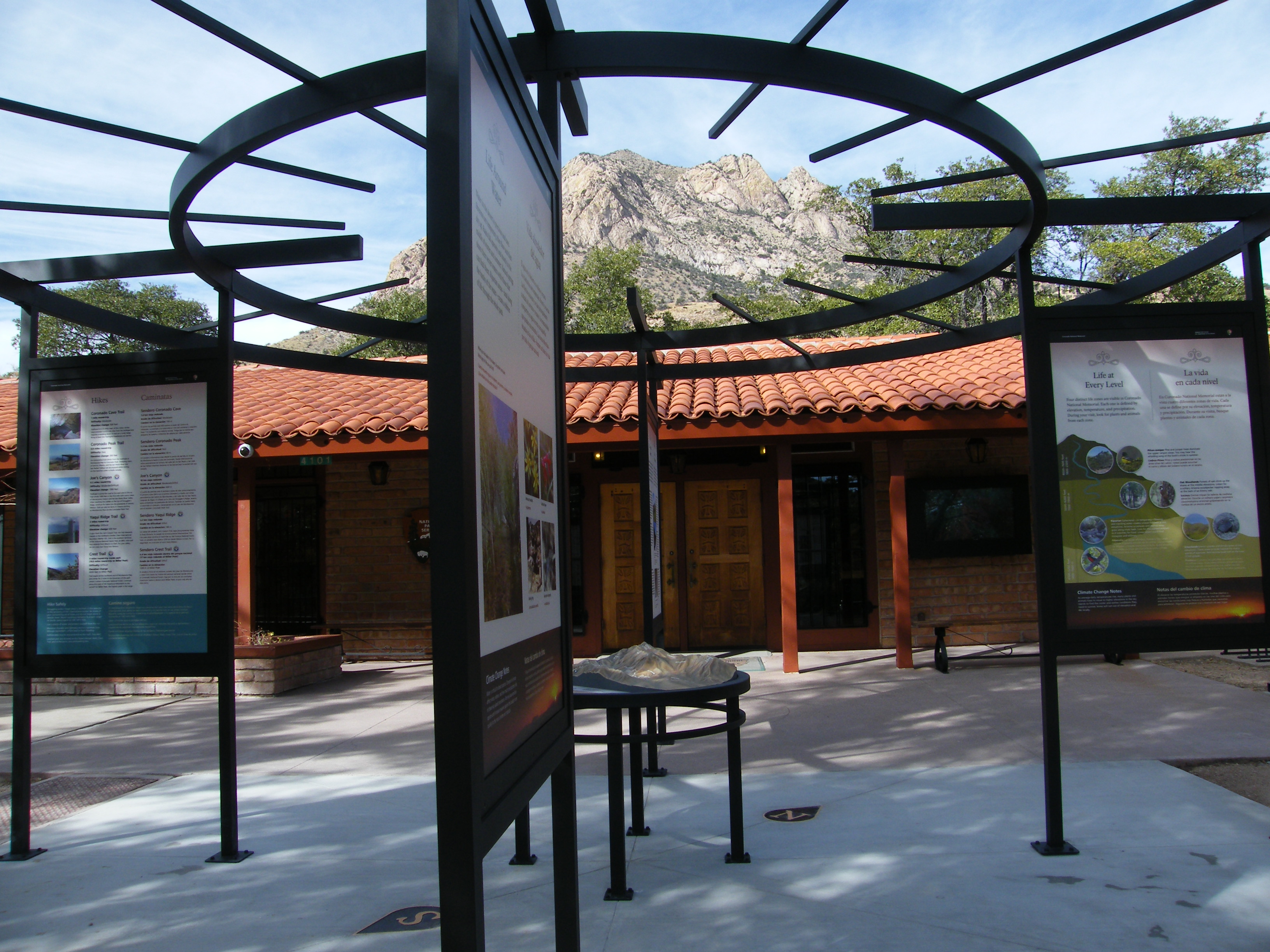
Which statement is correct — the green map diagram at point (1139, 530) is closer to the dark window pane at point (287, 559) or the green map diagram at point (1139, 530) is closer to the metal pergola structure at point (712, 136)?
the metal pergola structure at point (712, 136)

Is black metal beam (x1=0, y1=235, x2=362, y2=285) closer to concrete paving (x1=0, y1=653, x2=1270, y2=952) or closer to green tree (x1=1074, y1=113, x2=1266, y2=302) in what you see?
concrete paving (x1=0, y1=653, x2=1270, y2=952)

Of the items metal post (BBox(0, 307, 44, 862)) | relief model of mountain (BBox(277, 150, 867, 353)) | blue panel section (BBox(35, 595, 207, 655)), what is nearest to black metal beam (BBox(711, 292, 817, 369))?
blue panel section (BBox(35, 595, 207, 655))

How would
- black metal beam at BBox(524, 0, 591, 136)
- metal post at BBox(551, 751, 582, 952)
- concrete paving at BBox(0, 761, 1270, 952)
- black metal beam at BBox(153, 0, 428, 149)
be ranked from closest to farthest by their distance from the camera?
metal post at BBox(551, 751, 582, 952), black metal beam at BBox(524, 0, 591, 136), black metal beam at BBox(153, 0, 428, 149), concrete paving at BBox(0, 761, 1270, 952)

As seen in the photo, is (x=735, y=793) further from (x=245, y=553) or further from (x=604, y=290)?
(x=604, y=290)

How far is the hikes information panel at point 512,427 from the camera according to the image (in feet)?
5.31

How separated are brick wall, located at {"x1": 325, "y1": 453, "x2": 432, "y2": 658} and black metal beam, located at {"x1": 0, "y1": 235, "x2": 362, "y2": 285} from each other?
284 inches

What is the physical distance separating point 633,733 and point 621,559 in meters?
7.45

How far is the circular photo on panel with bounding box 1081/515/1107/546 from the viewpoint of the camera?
3.92 m

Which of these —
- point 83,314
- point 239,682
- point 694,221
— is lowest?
point 239,682

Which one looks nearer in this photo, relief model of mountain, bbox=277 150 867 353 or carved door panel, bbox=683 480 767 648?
carved door panel, bbox=683 480 767 648

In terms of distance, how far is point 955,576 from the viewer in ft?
35.5

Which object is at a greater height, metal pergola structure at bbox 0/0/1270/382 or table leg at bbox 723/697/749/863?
metal pergola structure at bbox 0/0/1270/382

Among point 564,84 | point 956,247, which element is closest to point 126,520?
point 564,84

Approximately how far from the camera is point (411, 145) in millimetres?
3471
